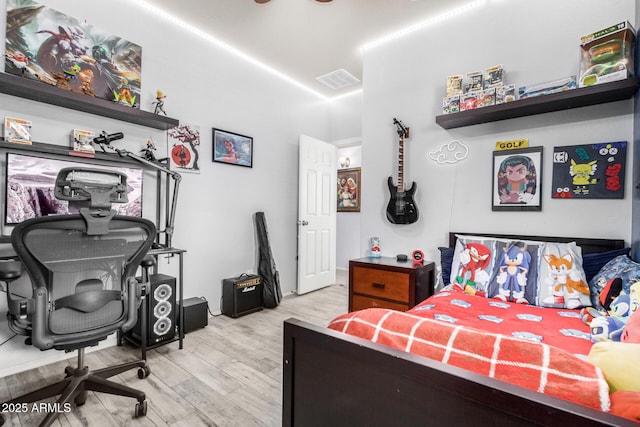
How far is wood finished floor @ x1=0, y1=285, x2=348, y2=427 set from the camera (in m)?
1.62

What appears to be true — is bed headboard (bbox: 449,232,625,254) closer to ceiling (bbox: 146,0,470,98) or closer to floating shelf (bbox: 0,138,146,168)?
ceiling (bbox: 146,0,470,98)

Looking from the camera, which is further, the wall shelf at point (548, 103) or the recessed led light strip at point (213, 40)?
the recessed led light strip at point (213, 40)

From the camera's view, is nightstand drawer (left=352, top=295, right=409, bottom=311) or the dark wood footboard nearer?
the dark wood footboard

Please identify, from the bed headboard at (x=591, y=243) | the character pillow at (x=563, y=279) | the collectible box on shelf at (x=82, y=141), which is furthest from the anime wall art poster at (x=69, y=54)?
the bed headboard at (x=591, y=243)

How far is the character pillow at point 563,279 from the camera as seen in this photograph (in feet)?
5.69

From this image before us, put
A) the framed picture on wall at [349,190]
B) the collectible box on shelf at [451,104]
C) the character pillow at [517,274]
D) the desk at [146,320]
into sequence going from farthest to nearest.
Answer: the framed picture on wall at [349,190]
the collectible box on shelf at [451,104]
the desk at [146,320]
the character pillow at [517,274]

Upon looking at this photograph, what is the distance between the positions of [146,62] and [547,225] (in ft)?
11.4

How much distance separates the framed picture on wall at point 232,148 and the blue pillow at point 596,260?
3108 mm

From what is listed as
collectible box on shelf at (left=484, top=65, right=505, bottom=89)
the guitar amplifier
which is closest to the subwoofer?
the guitar amplifier

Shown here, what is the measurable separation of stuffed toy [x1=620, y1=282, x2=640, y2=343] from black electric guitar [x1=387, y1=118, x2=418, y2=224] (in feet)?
5.07

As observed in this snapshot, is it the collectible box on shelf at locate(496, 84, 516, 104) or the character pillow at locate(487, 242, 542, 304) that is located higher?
the collectible box on shelf at locate(496, 84, 516, 104)

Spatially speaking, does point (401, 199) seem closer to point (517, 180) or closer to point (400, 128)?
point (400, 128)

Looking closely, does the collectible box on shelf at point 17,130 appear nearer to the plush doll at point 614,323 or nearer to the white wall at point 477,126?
the white wall at point 477,126

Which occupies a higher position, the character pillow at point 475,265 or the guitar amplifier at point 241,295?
the character pillow at point 475,265
